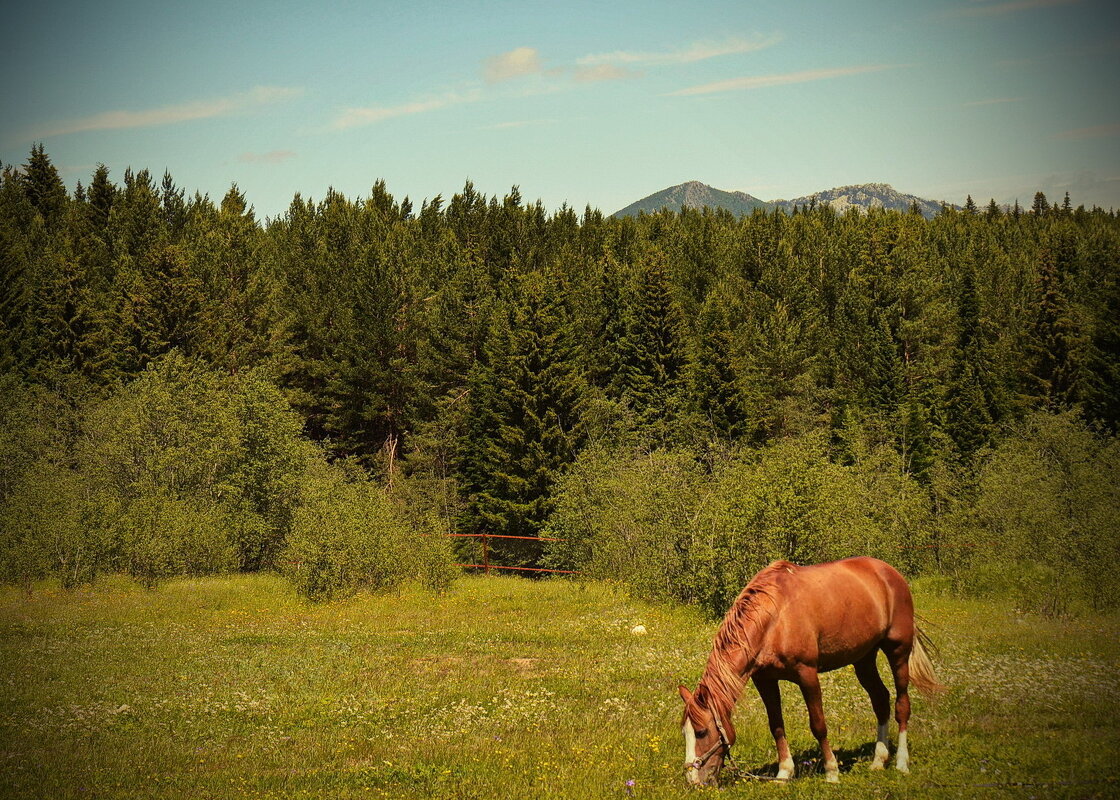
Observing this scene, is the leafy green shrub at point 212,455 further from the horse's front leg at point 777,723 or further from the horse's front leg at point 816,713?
Result: the horse's front leg at point 816,713

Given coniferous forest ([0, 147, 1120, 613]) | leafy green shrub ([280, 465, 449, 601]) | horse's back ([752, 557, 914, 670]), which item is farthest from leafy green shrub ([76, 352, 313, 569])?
horse's back ([752, 557, 914, 670])

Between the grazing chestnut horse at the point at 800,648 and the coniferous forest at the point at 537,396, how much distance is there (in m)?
9.33

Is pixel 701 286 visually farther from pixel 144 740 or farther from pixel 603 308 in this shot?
pixel 144 740

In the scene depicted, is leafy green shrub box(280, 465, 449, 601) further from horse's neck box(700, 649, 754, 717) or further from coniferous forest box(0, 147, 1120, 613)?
horse's neck box(700, 649, 754, 717)

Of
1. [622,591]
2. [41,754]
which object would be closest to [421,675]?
[41,754]

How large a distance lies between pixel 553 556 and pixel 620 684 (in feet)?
75.4

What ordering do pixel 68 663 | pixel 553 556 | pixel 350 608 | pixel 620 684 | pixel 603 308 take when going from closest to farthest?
pixel 620 684, pixel 68 663, pixel 350 608, pixel 553 556, pixel 603 308

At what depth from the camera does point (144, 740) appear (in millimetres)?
10266

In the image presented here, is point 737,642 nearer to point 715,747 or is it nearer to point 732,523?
point 715,747

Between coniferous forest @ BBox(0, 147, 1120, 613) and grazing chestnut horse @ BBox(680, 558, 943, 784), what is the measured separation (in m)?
9.33

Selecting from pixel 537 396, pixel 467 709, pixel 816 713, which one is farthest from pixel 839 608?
pixel 537 396

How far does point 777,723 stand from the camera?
27.4ft

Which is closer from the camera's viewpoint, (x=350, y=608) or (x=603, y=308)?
(x=350, y=608)

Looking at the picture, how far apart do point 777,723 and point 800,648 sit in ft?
2.88
